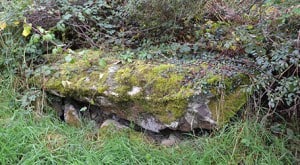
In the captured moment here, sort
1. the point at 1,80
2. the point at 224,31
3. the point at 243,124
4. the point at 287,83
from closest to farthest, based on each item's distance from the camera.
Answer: the point at 287,83 → the point at 243,124 → the point at 224,31 → the point at 1,80

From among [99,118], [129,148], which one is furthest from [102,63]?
[129,148]

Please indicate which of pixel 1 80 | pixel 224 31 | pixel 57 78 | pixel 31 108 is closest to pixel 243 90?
pixel 224 31

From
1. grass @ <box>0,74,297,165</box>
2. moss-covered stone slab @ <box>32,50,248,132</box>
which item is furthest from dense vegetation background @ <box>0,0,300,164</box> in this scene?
moss-covered stone slab @ <box>32,50,248,132</box>

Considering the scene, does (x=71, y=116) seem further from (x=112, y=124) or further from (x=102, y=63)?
(x=102, y=63)

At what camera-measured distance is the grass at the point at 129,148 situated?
230 cm

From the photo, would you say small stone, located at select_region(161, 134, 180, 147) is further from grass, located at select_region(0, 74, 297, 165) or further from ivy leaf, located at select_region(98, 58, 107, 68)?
ivy leaf, located at select_region(98, 58, 107, 68)

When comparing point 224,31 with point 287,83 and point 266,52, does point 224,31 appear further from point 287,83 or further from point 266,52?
point 287,83

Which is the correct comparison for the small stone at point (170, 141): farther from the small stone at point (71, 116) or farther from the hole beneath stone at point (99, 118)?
the small stone at point (71, 116)

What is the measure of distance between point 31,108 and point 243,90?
5.94 feet

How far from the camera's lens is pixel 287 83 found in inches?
86.7

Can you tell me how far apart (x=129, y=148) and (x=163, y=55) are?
870 millimetres

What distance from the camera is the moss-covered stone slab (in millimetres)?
2400

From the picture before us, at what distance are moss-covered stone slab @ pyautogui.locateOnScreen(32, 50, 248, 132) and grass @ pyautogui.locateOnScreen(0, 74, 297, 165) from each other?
151 millimetres

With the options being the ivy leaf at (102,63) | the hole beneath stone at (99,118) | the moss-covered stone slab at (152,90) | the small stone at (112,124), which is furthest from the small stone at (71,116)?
the ivy leaf at (102,63)
